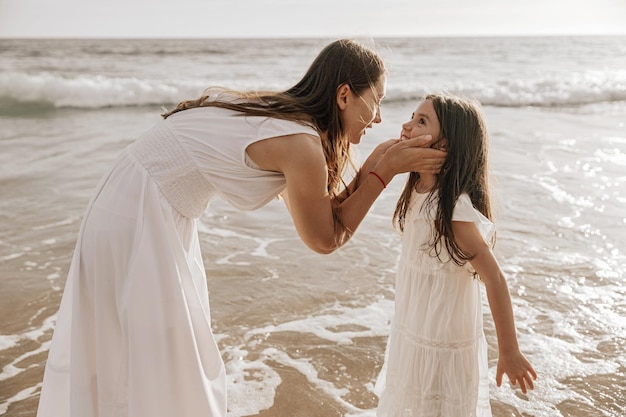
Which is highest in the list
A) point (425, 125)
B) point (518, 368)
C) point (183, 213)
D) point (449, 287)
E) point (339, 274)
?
point (425, 125)

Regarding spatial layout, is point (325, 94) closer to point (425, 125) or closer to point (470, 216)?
point (425, 125)

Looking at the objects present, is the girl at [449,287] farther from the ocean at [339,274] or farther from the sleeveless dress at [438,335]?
the ocean at [339,274]

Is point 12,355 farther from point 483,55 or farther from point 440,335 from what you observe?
point 483,55

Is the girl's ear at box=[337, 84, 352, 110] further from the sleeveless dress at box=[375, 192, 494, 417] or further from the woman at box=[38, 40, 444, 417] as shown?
the sleeveless dress at box=[375, 192, 494, 417]

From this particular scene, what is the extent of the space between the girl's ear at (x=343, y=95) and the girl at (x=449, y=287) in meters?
0.34

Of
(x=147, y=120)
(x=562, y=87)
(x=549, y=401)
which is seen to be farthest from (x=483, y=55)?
(x=549, y=401)

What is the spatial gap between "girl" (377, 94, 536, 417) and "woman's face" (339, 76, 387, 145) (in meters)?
0.21

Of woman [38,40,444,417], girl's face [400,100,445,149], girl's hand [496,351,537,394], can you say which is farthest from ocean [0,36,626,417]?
girl's hand [496,351,537,394]

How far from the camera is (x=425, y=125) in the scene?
2.77 metres

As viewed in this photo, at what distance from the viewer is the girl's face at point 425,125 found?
274cm

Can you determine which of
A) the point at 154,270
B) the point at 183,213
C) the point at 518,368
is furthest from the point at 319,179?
the point at 518,368

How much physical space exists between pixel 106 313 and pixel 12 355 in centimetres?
188

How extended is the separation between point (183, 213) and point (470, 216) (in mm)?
1109

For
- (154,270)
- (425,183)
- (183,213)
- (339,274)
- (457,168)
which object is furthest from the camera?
(339,274)
